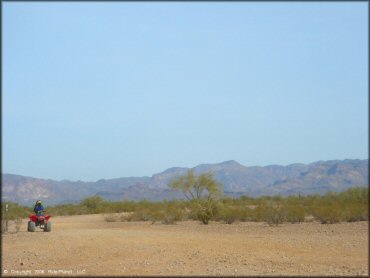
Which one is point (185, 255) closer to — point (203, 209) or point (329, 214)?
point (329, 214)

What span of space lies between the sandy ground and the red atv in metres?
3.63

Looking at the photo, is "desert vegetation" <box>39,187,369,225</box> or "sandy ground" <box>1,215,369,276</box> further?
"desert vegetation" <box>39,187,369,225</box>

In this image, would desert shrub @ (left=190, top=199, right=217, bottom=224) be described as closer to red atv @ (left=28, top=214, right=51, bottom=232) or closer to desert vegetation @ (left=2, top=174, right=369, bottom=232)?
desert vegetation @ (left=2, top=174, right=369, bottom=232)

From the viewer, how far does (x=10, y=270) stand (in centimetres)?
1611

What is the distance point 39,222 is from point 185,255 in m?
13.8

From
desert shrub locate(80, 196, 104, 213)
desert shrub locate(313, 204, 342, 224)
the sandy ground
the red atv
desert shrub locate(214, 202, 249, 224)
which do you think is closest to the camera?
the sandy ground

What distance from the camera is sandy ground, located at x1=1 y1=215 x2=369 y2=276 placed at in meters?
14.9

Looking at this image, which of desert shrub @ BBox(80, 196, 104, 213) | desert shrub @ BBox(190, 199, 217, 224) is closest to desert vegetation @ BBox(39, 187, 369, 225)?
desert shrub @ BBox(190, 199, 217, 224)

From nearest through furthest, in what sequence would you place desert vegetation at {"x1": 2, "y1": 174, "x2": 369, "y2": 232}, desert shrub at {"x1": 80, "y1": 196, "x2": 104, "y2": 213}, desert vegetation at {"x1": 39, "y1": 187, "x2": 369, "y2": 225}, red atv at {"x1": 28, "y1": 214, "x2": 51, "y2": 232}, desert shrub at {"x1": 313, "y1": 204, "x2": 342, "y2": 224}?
red atv at {"x1": 28, "y1": 214, "x2": 51, "y2": 232} → desert vegetation at {"x1": 39, "y1": 187, "x2": 369, "y2": 225} → desert shrub at {"x1": 313, "y1": 204, "x2": 342, "y2": 224} → desert vegetation at {"x1": 2, "y1": 174, "x2": 369, "y2": 232} → desert shrub at {"x1": 80, "y1": 196, "x2": 104, "y2": 213}

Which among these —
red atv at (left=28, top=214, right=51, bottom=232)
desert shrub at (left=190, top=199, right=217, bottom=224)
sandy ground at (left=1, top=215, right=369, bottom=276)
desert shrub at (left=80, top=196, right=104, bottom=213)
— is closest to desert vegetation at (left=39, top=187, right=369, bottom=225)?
desert shrub at (left=190, top=199, right=217, bottom=224)

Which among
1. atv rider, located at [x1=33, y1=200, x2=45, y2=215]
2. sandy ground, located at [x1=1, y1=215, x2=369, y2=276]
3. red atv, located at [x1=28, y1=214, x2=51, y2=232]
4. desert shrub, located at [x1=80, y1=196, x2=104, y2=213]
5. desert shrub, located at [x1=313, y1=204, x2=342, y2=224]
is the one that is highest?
desert shrub, located at [x1=80, y1=196, x2=104, y2=213]

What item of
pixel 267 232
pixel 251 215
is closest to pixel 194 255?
pixel 267 232

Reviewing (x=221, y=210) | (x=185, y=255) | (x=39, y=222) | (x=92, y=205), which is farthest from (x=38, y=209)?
(x=92, y=205)

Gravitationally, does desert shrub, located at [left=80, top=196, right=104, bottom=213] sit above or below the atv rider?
above
